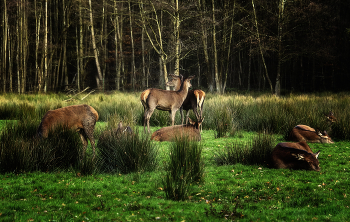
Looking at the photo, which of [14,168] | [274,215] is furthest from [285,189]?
[14,168]

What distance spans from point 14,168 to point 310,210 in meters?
5.19

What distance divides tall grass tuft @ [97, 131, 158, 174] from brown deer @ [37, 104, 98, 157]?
1.76ft

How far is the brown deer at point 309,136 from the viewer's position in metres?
9.45

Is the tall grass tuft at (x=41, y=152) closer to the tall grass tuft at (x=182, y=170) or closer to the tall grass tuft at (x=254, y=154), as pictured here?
the tall grass tuft at (x=182, y=170)

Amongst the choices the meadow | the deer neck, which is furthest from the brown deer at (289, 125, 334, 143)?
the deer neck

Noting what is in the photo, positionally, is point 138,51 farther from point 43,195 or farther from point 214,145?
point 43,195

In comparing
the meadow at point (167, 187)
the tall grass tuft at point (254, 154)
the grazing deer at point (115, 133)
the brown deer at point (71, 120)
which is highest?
the brown deer at point (71, 120)

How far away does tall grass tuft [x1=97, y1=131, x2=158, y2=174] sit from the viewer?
6.79 metres

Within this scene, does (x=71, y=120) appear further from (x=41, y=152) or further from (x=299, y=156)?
(x=299, y=156)

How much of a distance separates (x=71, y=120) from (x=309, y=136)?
628 centimetres

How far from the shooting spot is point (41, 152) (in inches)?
264

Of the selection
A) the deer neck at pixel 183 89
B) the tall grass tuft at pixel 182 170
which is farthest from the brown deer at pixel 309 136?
the tall grass tuft at pixel 182 170

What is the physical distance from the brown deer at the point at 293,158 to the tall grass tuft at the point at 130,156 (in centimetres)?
244

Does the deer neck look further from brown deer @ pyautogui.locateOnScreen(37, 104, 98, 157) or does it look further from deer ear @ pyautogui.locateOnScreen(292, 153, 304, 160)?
deer ear @ pyautogui.locateOnScreen(292, 153, 304, 160)
